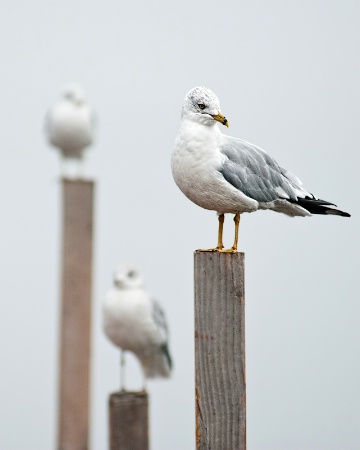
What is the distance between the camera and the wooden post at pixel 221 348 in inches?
108

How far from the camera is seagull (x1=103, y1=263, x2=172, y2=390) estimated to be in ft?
20.0

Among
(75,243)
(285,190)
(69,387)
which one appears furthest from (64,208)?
(285,190)

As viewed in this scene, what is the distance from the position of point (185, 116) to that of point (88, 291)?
2.50 m

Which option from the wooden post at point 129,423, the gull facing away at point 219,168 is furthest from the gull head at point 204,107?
the wooden post at point 129,423

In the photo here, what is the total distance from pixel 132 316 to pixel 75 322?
37.8 inches

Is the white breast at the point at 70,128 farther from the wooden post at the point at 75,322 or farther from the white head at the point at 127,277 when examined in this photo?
the wooden post at the point at 75,322

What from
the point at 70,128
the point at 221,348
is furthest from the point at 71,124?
the point at 221,348

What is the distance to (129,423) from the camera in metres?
4.63

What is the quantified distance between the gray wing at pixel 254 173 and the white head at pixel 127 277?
10.5ft

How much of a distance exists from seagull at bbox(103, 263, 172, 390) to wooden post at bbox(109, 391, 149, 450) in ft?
4.40

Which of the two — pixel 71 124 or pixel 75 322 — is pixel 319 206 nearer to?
pixel 75 322

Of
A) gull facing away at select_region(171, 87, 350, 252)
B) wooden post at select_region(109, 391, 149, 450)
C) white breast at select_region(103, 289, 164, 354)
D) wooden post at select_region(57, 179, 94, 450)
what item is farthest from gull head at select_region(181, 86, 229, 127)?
white breast at select_region(103, 289, 164, 354)

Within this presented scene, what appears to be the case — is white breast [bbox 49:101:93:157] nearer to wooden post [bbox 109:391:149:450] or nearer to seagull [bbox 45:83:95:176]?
seagull [bbox 45:83:95:176]

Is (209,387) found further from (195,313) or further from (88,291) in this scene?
(88,291)
